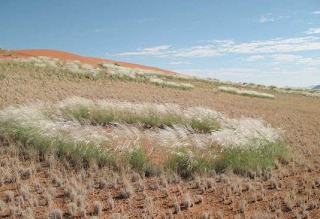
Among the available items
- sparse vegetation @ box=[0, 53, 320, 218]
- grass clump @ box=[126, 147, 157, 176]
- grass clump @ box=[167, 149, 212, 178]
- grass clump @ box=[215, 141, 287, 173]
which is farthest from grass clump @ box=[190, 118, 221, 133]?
A: grass clump @ box=[126, 147, 157, 176]

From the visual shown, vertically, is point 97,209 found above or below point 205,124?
below

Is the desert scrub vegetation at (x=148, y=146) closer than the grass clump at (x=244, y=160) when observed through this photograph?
Yes

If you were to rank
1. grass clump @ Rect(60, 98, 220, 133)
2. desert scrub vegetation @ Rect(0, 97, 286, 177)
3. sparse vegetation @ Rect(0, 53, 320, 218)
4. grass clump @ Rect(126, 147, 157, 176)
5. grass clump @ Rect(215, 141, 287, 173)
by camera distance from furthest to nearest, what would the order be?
1. grass clump @ Rect(60, 98, 220, 133)
2. grass clump @ Rect(215, 141, 287, 173)
3. desert scrub vegetation @ Rect(0, 97, 286, 177)
4. grass clump @ Rect(126, 147, 157, 176)
5. sparse vegetation @ Rect(0, 53, 320, 218)

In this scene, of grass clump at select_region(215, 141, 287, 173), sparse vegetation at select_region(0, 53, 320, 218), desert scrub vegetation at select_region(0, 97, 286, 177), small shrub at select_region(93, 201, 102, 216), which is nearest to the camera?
small shrub at select_region(93, 201, 102, 216)

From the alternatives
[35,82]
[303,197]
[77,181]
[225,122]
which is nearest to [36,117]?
[77,181]

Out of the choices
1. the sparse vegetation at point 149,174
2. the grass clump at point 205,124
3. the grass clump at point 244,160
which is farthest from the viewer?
the grass clump at point 205,124

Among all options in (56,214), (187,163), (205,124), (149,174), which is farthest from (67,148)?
(205,124)

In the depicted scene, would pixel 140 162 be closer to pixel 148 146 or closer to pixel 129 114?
pixel 148 146

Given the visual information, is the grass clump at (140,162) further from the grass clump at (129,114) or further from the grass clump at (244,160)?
the grass clump at (129,114)

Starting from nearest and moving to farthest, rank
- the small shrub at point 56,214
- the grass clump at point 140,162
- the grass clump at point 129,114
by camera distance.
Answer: the small shrub at point 56,214
the grass clump at point 140,162
the grass clump at point 129,114

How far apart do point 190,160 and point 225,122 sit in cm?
366

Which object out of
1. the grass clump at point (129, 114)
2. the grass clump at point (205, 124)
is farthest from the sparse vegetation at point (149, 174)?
the grass clump at point (129, 114)

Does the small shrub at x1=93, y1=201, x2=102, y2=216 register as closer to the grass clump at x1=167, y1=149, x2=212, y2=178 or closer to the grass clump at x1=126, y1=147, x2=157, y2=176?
the grass clump at x1=126, y1=147, x2=157, y2=176

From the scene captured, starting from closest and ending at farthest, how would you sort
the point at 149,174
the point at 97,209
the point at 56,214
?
the point at 56,214
the point at 97,209
the point at 149,174
